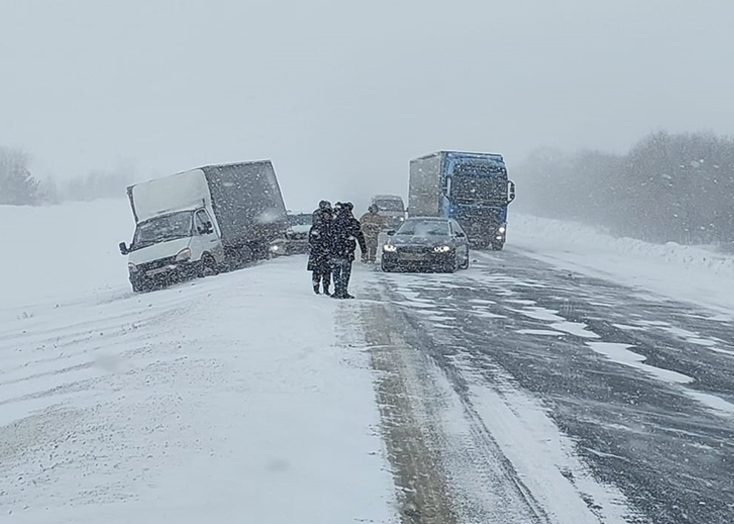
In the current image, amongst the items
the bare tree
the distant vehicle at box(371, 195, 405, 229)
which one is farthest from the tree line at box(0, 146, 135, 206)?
the distant vehicle at box(371, 195, 405, 229)

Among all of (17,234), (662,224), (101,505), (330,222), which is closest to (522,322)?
(330,222)

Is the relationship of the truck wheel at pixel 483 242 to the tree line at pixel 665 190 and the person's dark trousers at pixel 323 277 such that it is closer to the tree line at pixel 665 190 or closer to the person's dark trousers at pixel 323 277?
the tree line at pixel 665 190

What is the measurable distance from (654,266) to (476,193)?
7208 millimetres

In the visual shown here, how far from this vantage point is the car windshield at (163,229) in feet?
63.9

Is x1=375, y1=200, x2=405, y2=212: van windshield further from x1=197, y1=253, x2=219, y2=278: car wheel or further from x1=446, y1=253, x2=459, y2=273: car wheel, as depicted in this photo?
x1=197, y1=253, x2=219, y2=278: car wheel

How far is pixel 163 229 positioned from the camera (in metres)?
19.8

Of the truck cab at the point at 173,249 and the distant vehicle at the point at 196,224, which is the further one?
the distant vehicle at the point at 196,224

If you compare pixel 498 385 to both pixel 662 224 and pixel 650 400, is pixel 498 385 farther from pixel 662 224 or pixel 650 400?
pixel 662 224

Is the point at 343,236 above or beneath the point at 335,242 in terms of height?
above

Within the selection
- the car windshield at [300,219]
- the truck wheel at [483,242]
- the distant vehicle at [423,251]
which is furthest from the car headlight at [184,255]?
the truck wheel at [483,242]

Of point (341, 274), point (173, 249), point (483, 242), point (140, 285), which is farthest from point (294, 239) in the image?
point (341, 274)

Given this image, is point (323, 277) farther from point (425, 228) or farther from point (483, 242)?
point (483, 242)

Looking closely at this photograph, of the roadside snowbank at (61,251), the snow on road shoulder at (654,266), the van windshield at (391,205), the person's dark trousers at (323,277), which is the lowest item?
the roadside snowbank at (61,251)

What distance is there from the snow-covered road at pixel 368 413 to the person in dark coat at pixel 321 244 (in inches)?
27.6
